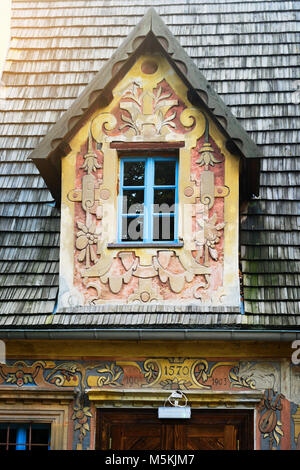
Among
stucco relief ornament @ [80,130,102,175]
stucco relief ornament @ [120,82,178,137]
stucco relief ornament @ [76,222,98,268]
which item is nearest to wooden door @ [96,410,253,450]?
stucco relief ornament @ [76,222,98,268]

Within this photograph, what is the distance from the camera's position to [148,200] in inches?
388

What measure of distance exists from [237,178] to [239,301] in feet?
4.64

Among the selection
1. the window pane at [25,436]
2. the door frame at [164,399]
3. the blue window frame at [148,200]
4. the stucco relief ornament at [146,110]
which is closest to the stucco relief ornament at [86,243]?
the blue window frame at [148,200]

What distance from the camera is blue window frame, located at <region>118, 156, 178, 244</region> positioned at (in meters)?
9.77

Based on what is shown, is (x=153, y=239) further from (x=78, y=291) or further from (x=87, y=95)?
(x=87, y=95)

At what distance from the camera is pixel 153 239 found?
9742 millimetres

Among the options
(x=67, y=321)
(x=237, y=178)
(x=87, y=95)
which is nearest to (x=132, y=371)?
(x=67, y=321)

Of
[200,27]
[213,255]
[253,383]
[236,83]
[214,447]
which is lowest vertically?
[214,447]

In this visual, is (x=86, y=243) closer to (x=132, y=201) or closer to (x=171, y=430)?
(x=132, y=201)

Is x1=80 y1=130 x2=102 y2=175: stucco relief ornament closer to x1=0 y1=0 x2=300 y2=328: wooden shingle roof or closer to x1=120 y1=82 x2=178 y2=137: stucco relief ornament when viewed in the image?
x1=120 y1=82 x2=178 y2=137: stucco relief ornament

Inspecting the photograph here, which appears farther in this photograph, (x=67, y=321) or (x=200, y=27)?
(x=200, y=27)

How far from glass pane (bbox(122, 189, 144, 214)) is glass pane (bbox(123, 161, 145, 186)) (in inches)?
4.5

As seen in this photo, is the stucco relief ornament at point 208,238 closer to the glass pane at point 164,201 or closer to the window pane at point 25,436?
the glass pane at point 164,201

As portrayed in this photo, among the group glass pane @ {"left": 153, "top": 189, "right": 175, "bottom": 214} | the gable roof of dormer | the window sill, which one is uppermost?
the gable roof of dormer
